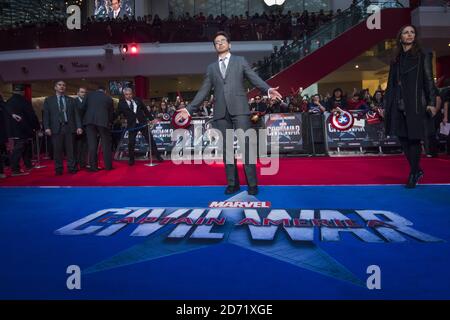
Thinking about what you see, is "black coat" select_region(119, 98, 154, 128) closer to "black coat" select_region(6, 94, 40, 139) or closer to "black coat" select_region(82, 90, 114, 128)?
"black coat" select_region(82, 90, 114, 128)

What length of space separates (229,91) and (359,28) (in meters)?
12.1

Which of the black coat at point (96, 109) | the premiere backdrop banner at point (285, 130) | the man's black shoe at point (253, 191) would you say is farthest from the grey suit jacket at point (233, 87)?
the premiere backdrop banner at point (285, 130)

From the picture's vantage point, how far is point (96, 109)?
24.2ft

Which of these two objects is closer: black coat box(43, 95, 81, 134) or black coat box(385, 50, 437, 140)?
black coat box(385, 50, 437, 140)

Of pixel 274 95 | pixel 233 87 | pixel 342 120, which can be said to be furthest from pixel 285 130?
pixel 274 95

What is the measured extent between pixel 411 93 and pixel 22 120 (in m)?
7.50

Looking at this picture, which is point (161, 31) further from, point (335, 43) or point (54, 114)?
point (54, 114)

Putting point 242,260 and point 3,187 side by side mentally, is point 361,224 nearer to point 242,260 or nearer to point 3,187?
point 242,260

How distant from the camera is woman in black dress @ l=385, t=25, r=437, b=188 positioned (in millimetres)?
4227

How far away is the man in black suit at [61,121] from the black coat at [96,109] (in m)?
0.25

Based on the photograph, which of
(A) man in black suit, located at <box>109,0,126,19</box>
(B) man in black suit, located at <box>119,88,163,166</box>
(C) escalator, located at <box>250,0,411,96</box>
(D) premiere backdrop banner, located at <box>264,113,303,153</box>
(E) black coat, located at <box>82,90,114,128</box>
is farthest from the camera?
(A) man in black suit, located at <box>109,0,126,19</box>

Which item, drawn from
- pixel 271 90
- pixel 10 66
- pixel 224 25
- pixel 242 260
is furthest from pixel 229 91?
pixel 10 66

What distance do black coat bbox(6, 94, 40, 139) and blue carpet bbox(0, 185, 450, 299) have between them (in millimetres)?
5034

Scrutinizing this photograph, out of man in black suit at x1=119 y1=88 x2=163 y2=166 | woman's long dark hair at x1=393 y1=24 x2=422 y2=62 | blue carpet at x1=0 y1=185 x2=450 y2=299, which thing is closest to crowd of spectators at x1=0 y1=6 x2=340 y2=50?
man in black suit at x1=119 y1=88 x2=163 y2=166
